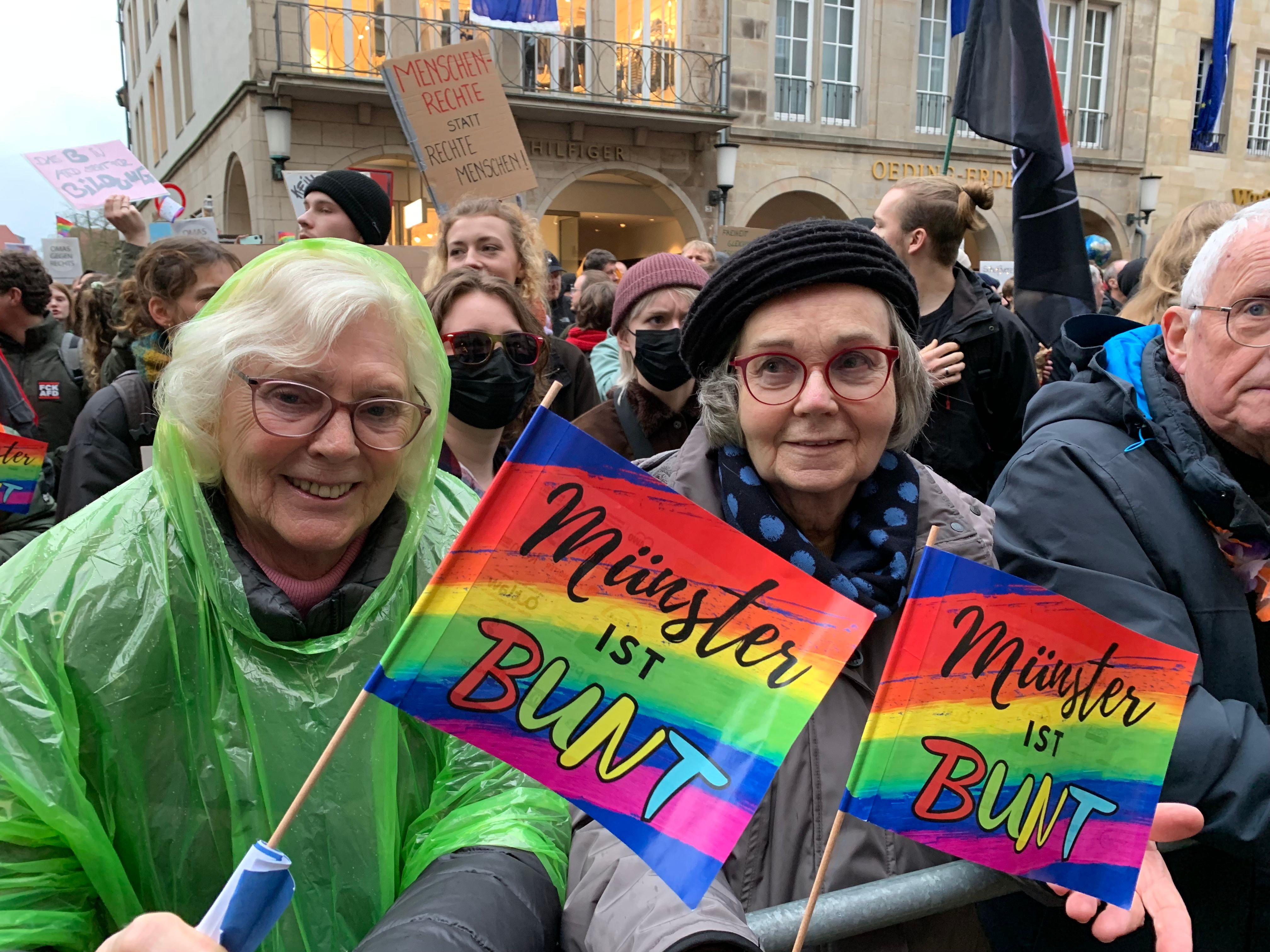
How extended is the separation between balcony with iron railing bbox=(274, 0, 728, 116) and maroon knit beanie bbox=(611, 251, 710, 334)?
939 centimetres

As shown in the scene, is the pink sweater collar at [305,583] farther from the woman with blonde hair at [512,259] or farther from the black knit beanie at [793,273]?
the woman with blonde hair at [512,259]

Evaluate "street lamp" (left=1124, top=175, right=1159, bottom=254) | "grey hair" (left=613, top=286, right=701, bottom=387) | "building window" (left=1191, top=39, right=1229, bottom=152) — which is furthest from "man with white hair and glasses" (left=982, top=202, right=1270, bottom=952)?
"building window" (left=1191, top=39, right=1229, bottom=152)

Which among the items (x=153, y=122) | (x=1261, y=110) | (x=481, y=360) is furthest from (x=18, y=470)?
(x=153, y=122)

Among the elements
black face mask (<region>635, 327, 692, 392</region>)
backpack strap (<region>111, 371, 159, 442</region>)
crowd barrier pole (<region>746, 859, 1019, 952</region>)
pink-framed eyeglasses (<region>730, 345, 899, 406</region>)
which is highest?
pink-framed eyeglasses (<region>730, 345, 899, 406</region>)

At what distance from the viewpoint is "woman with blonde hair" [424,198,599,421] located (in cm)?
360

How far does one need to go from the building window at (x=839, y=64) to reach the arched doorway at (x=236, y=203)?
377 inches

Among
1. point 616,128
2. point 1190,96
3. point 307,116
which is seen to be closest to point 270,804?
point 307,116

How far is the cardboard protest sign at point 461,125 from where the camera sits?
16.3 ft

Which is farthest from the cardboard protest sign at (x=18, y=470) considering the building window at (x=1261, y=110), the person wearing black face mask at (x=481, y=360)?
the building window at (x=1261, y=110)

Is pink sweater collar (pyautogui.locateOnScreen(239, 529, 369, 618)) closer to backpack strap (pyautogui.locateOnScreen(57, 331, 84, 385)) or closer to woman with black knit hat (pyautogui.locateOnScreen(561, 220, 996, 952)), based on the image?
woman with black knit hat (pyautogui.locateOnScreen(561, 220, 996, 952))

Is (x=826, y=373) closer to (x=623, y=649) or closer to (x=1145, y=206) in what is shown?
(x=623, y=649)

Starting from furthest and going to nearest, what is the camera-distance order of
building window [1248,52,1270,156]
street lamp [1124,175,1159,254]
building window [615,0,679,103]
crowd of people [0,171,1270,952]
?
building window [1248,52,1270,156] → street lamp [1124,175,1159,254] → building window [615,0,679,103] → crowd of people [0,171,1270,952]

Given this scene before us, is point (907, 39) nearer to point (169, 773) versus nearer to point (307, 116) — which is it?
point (307, 116)

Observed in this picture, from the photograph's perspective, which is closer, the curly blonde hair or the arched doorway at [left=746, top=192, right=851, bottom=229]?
the curly blonde hair
